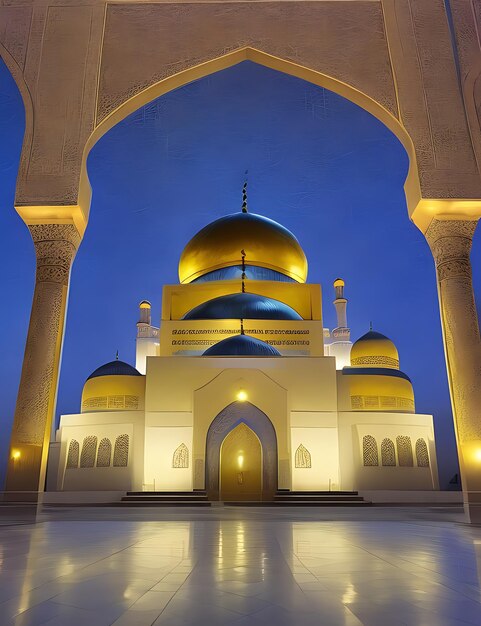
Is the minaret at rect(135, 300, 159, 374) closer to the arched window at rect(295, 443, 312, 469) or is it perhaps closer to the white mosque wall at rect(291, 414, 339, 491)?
the white mosque wall at rect(291, 414, 339, 491)

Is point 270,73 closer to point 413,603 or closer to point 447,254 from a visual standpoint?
point 447,254

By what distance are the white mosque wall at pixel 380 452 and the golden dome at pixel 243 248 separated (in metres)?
6.67

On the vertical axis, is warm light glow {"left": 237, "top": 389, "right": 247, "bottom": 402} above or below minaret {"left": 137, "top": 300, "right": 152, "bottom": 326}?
below

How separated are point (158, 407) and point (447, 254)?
8861 mm

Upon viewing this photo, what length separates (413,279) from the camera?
81.0 ft

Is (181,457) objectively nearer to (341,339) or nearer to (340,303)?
(341,339)

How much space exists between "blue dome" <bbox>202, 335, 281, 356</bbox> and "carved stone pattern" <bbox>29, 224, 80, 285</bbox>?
792cm

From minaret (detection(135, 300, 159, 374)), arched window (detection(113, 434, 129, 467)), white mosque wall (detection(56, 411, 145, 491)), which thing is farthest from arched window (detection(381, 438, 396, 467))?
minaret (detection(135, 300, 159, 374))

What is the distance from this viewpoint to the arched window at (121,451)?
13461 millimetres

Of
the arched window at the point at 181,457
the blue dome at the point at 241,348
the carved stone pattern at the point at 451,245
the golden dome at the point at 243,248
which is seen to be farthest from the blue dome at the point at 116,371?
the carved stone pattern at the point at 451,245

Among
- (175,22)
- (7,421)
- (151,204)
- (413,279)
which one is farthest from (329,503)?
(413,279)

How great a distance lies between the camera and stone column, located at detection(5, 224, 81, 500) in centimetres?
524

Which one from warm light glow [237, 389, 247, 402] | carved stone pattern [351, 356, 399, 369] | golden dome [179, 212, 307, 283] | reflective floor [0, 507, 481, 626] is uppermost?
golden dome [179, 212, 307, 283]

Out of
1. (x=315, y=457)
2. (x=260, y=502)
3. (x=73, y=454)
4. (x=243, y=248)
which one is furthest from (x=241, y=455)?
(x=243, y=248)
